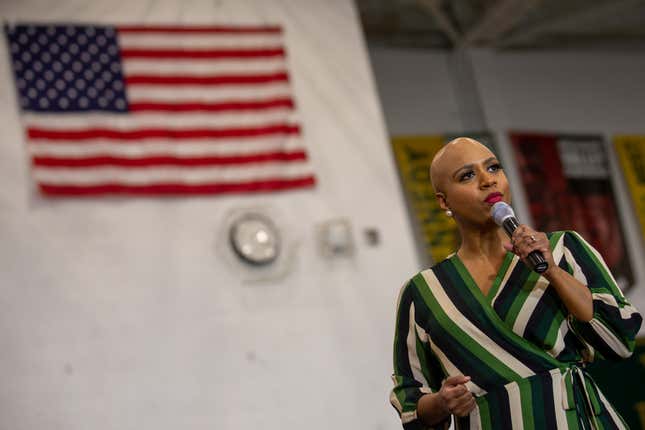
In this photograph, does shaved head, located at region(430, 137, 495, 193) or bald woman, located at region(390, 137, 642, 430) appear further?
shaved head, located at region(430, 137, 495, 193)

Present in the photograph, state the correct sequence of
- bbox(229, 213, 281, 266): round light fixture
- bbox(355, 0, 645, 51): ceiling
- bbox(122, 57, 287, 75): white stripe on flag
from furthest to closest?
bbox(355, 0, 645, 51): ceiling < bbox(122, 57, 287, 75): white stripe on flag < bbox(229, 213, 281, 266): round light fixture

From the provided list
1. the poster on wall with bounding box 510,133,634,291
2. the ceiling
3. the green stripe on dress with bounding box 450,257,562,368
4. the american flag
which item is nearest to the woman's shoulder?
the green stripe on dress with bounding box 450,257,562,368

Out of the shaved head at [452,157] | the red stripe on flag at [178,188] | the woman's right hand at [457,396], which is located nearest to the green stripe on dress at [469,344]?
the woman's right hand at [457,396]

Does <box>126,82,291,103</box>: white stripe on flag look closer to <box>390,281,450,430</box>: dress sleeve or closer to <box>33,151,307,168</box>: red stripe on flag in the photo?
<box>33,151,307,168</box>: red stripe on flag

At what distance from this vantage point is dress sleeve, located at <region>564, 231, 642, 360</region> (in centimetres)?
239

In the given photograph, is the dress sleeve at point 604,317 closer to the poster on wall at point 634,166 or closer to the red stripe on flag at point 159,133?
the red stripe on flag at point 159,133

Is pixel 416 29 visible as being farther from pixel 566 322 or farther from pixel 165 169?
pixel 566 322

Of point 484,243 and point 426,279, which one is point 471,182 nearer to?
point 484,243

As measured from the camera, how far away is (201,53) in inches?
264

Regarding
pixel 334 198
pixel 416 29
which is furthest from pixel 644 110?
pixel 334 198

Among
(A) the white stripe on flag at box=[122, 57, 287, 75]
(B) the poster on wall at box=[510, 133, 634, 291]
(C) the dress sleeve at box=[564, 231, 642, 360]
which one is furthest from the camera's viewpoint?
(B) the poster on wall at box=[510, 133, 634, 291]

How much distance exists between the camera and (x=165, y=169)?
20.9ft

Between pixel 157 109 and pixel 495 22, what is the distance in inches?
191

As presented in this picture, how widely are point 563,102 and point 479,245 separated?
8697mm
